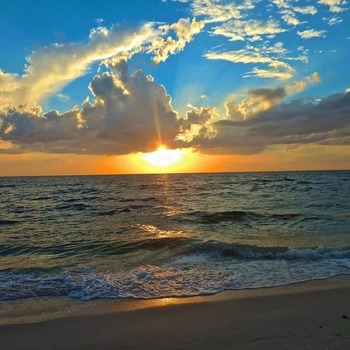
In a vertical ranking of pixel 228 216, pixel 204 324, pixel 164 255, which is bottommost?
pixel 228 216

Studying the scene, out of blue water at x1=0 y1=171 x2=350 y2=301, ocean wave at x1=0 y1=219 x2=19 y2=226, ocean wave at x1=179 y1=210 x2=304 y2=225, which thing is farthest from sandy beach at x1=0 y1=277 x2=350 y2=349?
ocean wave at x1=0 y1=219 x2=19 y2=226

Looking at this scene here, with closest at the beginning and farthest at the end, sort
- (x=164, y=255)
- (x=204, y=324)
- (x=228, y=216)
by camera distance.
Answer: (x=204, y=324), (x=164, y=255), (x=228, y=216)

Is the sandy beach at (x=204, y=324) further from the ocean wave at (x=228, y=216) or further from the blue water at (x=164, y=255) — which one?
the ocean wave at (x=228, y=216)

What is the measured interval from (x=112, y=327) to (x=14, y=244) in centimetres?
1086

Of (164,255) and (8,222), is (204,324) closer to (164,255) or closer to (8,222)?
(164,255)

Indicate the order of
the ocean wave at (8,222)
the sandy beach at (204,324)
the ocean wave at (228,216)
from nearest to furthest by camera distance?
the sandy beach at (204,324)
the ocean wave at (8,222)
the ocean wave at (228,216)

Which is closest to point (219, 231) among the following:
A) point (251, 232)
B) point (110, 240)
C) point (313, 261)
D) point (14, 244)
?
point (251, 232)

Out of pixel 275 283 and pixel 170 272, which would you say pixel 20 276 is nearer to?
pixel 170 272

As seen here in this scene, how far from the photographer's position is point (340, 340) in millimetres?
4938

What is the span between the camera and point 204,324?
5.93 meters

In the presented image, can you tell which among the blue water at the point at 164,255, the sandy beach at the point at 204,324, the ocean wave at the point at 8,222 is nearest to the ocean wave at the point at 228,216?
the blue water at the point at 164,255

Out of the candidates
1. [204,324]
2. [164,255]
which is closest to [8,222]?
[164,255]

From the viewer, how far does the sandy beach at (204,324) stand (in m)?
5.14

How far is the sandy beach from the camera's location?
203 inches
